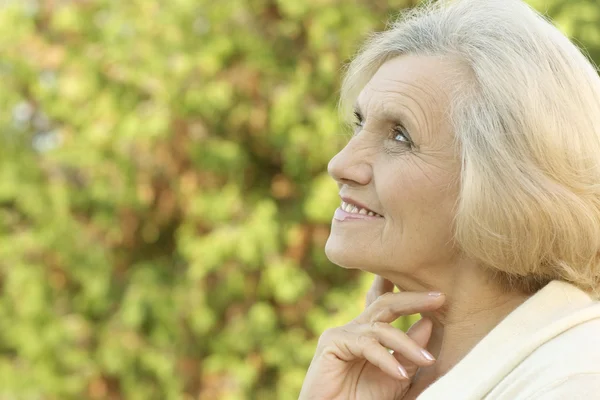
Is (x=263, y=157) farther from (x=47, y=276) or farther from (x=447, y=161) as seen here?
(x=447, y=161)

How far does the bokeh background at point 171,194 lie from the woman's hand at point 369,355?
186cm

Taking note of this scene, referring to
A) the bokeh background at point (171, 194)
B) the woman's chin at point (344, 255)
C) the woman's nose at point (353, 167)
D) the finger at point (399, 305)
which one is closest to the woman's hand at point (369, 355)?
the finger at point (399, 305)

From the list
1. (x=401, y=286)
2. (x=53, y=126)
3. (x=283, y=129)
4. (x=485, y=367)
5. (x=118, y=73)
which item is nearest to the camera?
(x=485, y=367)

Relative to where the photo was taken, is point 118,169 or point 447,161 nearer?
point 447,161

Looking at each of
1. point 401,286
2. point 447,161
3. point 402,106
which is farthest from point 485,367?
point 402,106

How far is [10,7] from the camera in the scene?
185 inches

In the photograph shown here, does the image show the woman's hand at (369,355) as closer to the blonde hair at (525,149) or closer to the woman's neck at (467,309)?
the woman's neck at (467,309)

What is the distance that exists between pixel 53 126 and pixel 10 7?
2.35 feet

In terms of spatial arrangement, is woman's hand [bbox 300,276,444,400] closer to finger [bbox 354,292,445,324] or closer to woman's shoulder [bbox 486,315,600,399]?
finger [bbox 354,292,445,324]

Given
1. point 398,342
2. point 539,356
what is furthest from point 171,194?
point 539,356

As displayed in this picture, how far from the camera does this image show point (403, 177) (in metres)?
1.75

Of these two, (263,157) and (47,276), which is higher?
(263,157)

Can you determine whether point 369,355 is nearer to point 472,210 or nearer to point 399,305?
point 399,305

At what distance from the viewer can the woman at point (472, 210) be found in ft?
5.32
